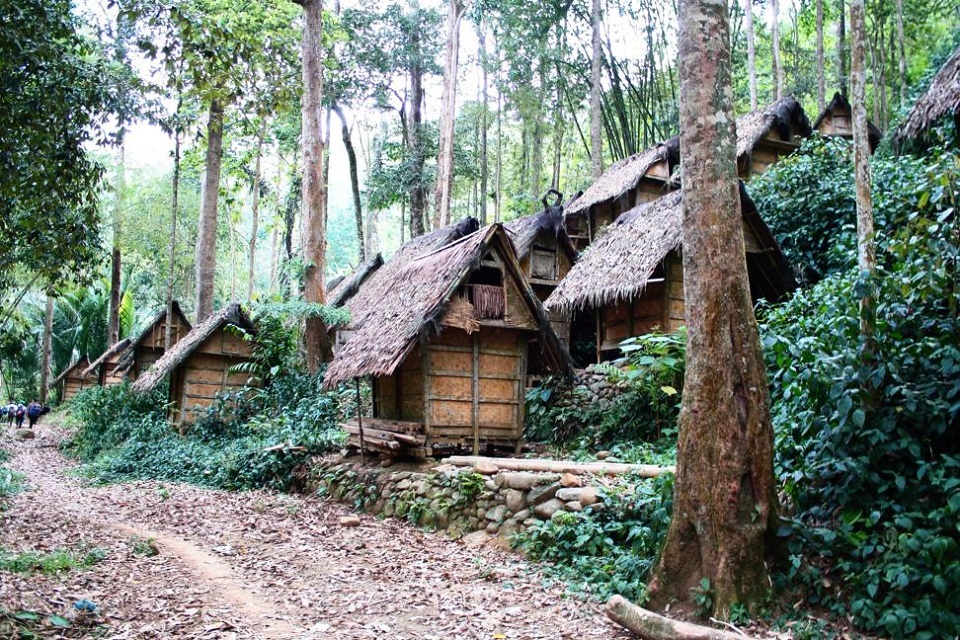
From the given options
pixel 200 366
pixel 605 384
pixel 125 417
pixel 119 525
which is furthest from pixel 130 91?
pixel 125 417

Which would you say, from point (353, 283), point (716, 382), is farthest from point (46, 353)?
point (716, 382)

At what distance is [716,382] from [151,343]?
71.1 ft

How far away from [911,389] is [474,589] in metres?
3.97

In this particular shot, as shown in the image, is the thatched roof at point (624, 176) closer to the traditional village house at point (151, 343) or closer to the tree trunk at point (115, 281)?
the traditional village house at point (151, 343)

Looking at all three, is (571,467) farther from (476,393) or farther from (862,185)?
(862,185)

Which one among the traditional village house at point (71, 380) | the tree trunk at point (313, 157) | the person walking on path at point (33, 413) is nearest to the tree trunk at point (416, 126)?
the tree trunk at point (313, 157)

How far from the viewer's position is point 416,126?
2744cm

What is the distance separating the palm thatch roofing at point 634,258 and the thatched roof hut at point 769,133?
230 inches

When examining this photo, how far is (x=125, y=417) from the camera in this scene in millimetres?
19219

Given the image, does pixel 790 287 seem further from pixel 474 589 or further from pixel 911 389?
pixel 474 589

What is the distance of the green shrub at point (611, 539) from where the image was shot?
234 inches

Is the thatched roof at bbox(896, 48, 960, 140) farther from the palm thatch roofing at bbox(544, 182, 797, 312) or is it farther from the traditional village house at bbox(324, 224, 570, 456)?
the traditional village house at bbox(324, 224, 570, 456)

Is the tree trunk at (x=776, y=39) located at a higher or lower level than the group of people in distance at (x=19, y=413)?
higher

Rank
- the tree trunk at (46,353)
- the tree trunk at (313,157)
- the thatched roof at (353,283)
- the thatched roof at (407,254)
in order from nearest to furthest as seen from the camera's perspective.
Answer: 1. the tree trunk at (313,157)
2. the thatched roof at (407,254)
3. the thatched roof at (353,283)
4. the tree trunk at (46,353)
